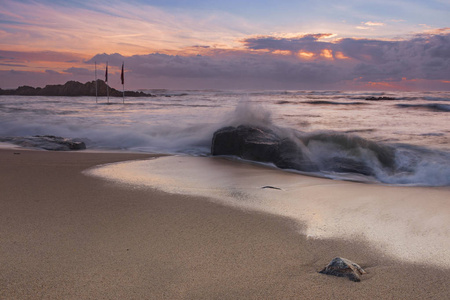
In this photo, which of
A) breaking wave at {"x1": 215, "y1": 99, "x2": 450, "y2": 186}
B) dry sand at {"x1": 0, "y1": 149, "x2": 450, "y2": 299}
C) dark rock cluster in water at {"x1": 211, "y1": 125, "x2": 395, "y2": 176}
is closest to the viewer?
dry sand at {"x1": 0, "y1": 149, "x2": 450, "y2": 299}

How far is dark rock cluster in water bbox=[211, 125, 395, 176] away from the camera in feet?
17.0

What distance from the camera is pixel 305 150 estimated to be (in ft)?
18.5

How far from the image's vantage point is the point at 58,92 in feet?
137

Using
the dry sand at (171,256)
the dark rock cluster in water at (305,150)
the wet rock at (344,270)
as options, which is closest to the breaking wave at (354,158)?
the dark rock cluster in water at (305,150)

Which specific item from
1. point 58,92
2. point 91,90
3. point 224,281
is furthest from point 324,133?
point 58,92

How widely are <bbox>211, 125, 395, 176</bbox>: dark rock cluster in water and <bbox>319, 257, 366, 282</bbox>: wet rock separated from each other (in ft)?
11.1

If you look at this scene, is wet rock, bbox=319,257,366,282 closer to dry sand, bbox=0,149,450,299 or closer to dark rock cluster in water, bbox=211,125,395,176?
dry sand, bbox=0,149,450,299

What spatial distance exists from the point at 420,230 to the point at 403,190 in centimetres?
148

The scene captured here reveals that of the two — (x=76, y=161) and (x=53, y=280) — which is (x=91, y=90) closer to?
(x=76, y=161)

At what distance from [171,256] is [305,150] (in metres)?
4.17

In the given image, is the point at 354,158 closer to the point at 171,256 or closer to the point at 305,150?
the point at 305,150

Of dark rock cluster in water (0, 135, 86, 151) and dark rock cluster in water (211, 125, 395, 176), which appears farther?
dark rock cluster in water (0, 135, 86, 151)

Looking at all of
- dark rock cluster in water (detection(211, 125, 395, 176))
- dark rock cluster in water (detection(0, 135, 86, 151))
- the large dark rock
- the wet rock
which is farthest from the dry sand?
dark rock cluster in water (detection(0, 135, 86, 151))

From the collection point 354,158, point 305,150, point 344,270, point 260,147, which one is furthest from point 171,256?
point 354,158
